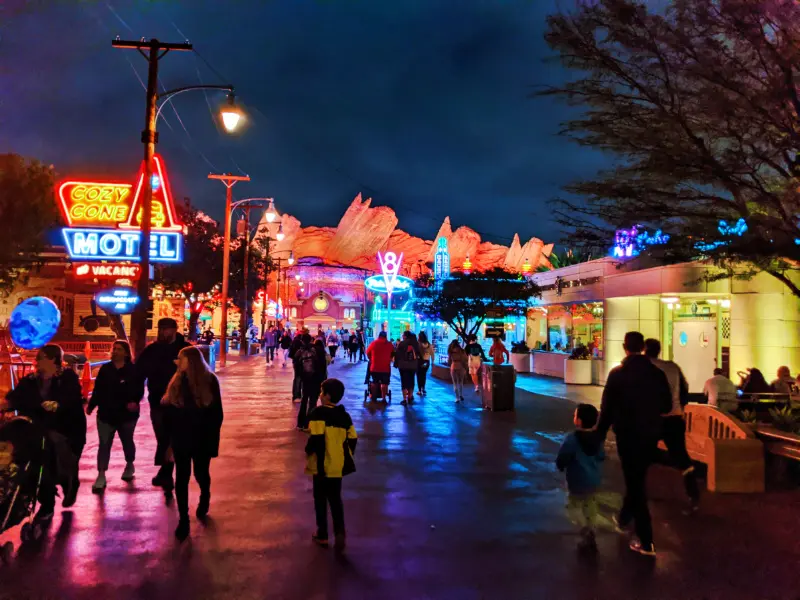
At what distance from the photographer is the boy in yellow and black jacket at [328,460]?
5.02m

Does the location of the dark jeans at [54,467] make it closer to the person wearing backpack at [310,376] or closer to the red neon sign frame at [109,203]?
the person wearing backpack at [310,376]

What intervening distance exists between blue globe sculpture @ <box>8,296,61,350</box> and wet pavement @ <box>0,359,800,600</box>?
4.18m

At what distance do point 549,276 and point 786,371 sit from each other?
1584cm

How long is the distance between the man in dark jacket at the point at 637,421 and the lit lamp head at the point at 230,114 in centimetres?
1041

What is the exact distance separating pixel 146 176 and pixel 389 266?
96.3ft

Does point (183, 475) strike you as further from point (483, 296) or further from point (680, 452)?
point (483, 296)

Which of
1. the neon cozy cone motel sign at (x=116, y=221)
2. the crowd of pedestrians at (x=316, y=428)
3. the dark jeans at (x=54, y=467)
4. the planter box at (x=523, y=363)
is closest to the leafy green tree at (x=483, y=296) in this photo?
the planter box at (x=523, y=363)

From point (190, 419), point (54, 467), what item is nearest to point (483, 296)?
point (190, 419)

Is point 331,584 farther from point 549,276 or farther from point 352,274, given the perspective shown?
point 352,274

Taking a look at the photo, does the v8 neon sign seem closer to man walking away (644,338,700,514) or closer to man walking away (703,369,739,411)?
man walking away (703,369,739,411)

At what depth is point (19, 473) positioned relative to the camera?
4.83 metres

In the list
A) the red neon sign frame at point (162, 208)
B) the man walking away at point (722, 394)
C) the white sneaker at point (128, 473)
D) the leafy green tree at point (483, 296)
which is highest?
the red neon sign frame at point (162, 208)

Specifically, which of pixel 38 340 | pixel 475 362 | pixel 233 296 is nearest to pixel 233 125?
pixel 38 340

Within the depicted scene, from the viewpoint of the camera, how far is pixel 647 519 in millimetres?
4996
